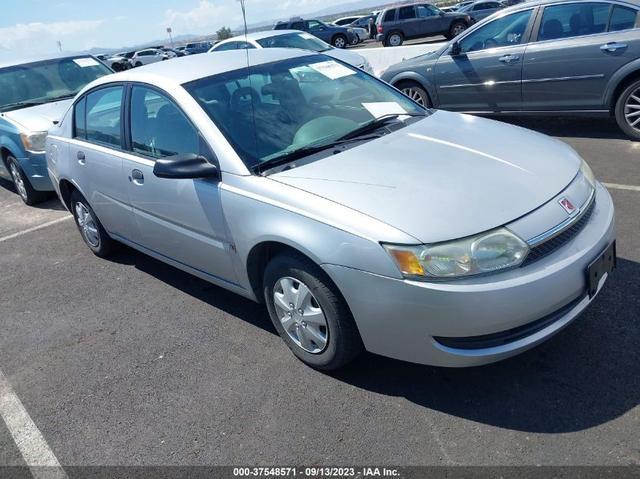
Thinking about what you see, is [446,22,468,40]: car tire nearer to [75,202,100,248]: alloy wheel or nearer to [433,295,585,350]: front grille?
[75,202,100,248]: alloy wheel

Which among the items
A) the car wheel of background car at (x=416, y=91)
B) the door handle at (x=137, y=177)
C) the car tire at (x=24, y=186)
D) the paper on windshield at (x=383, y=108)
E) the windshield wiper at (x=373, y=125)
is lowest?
the car tire at (x=24, y=186)

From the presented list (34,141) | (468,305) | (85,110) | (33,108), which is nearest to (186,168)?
(468,305)

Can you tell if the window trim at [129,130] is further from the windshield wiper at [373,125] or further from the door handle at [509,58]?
the door handle at [509,58]

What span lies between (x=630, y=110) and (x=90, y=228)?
224 inches

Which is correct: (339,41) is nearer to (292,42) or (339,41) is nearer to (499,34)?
(292,42)

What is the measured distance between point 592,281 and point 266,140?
187cm

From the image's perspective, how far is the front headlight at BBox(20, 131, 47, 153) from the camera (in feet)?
20.7

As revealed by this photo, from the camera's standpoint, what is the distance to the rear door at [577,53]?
6.01 m

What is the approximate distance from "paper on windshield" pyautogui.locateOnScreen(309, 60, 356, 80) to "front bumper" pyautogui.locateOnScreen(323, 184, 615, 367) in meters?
1.86

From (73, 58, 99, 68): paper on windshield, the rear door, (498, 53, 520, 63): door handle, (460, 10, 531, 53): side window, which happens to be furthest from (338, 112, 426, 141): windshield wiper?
(73, 58, 99, 68): paper on windshield

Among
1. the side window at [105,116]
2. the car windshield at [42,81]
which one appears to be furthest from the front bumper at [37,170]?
the side window at [105,116]

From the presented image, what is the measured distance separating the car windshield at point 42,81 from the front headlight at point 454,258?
21.0 feet

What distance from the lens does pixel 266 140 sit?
3.23 metres

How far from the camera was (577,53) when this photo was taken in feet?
20.5
